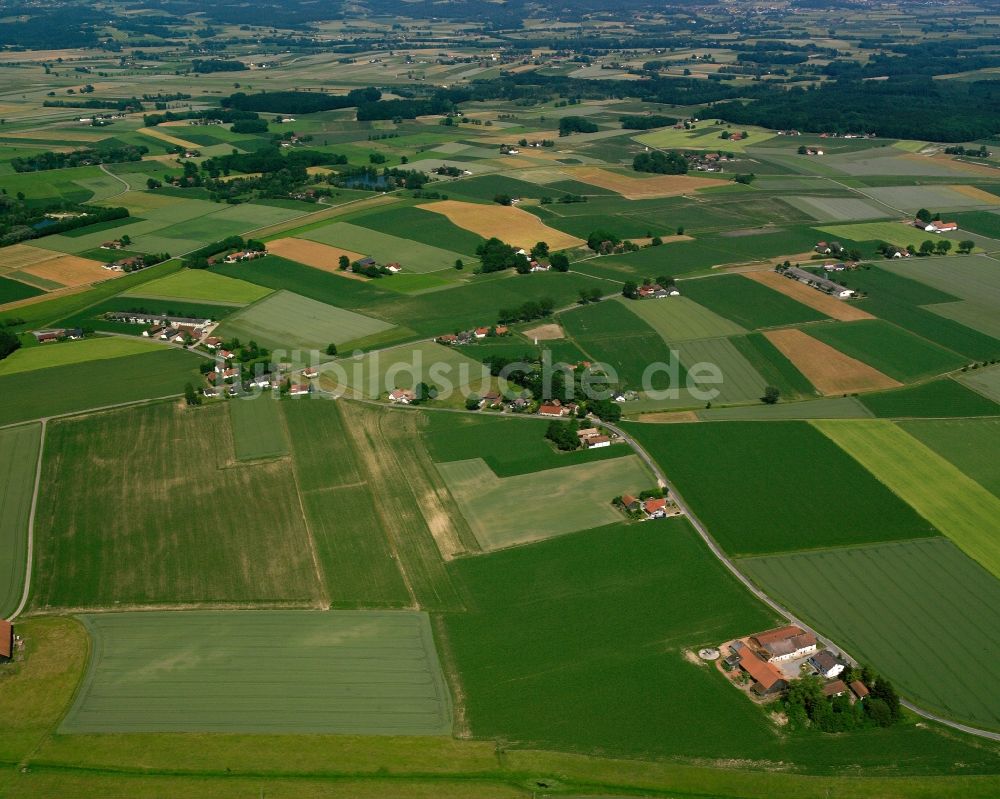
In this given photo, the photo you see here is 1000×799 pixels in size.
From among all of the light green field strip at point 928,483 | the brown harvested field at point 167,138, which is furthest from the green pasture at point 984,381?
the brown harvested field at point 167,138

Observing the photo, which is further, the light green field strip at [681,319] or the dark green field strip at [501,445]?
the light green field strip at [681,319]

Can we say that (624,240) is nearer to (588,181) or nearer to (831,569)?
(588,181)

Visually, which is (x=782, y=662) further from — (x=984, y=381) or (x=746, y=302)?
(x=746, y=302)

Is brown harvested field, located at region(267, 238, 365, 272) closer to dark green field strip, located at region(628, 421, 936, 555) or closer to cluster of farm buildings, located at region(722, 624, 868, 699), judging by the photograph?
dark green field strip, located at region(628, 421, 936, 555)

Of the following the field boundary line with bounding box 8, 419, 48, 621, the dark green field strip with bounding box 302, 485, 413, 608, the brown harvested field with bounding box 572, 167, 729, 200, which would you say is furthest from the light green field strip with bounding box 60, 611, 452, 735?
the brown harvested field with bounding box 572, 167, 729, 200

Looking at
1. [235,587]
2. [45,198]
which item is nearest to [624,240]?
[235,587]

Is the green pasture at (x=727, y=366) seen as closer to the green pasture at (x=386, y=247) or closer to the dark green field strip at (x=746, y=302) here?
the dark green field strip at (x=746, y=302)
